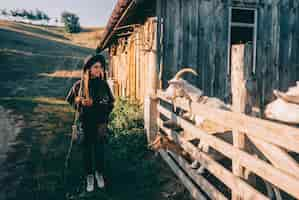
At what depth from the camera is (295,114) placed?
236 cm

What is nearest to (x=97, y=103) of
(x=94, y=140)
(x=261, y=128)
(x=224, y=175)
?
(x=94, y=140)

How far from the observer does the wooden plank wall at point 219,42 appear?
251 inches

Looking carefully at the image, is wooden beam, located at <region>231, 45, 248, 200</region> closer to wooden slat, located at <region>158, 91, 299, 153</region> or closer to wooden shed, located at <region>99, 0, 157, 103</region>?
wooden slat, located at <region>158, 91, 299, 153</region>

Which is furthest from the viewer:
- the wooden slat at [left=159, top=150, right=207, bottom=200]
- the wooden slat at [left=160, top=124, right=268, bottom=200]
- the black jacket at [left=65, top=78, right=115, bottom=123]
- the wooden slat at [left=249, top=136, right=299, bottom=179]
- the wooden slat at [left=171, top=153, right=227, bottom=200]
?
the black jacket at [left=65, top=78, right=115, bottom=123]

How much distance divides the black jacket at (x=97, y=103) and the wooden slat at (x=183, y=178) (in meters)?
1.39

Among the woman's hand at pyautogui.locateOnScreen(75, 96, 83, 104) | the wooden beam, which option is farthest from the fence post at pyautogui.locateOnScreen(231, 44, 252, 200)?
the woman's hand at pyautogui.locateOnScreen(75, 96, 83, 104)

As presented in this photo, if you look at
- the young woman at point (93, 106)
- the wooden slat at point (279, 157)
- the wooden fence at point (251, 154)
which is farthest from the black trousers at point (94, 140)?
the wooden slat at point (279, 157)

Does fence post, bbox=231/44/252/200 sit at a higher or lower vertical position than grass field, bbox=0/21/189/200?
higher

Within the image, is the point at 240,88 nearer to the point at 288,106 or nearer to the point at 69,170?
the point at 288,106

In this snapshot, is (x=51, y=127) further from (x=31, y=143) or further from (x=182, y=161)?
(x=182, y=161)

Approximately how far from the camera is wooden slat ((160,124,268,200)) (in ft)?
8.34

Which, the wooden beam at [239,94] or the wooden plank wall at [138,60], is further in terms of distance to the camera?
the wooden plank wall at [138,60]

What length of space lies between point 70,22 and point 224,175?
81.5 meters

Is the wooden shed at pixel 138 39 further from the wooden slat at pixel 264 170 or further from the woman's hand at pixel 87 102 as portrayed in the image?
the wooden slat at pixel 264 170
